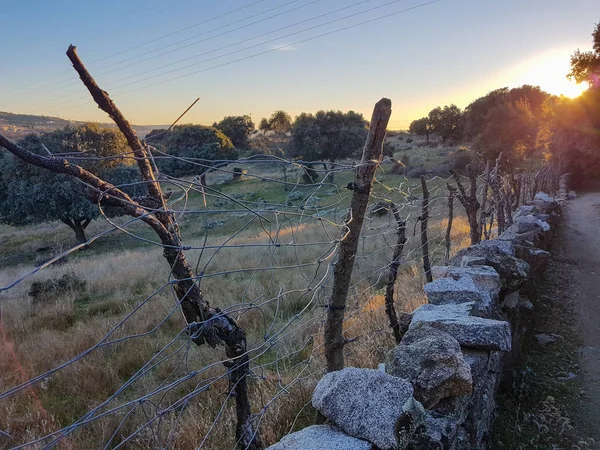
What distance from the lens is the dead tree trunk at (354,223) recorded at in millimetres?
2324

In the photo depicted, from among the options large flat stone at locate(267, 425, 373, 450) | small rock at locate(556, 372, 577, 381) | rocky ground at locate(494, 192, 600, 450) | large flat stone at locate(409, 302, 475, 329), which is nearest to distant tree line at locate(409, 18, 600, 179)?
rocky ground at locate(494, 192, 600, 450)

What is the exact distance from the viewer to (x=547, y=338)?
447 cm

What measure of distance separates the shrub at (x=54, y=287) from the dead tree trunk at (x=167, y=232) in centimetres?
860

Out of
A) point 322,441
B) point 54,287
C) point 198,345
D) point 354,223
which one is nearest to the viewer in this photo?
point 322,441

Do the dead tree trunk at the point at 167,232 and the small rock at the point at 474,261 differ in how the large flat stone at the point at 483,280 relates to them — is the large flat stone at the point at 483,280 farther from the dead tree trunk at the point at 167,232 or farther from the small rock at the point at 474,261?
the dead tree trunk at the point at 167,232

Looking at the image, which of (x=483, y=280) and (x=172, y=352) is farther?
(x=172, y=352)

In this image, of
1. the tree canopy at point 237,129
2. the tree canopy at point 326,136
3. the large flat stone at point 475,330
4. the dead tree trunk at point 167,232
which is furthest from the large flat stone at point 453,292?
the tree canopy at point 237,129

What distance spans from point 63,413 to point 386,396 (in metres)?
4.24

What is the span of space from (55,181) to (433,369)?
21548mm

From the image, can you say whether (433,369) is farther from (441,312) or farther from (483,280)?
(483,280)

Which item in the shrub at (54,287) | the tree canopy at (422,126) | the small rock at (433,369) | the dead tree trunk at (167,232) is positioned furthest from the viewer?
the tree canopy at (422,126)

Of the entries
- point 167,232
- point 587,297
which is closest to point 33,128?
point 167,232

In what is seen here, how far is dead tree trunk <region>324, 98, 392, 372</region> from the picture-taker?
7.63ft

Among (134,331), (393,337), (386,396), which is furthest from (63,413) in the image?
(386,396)
